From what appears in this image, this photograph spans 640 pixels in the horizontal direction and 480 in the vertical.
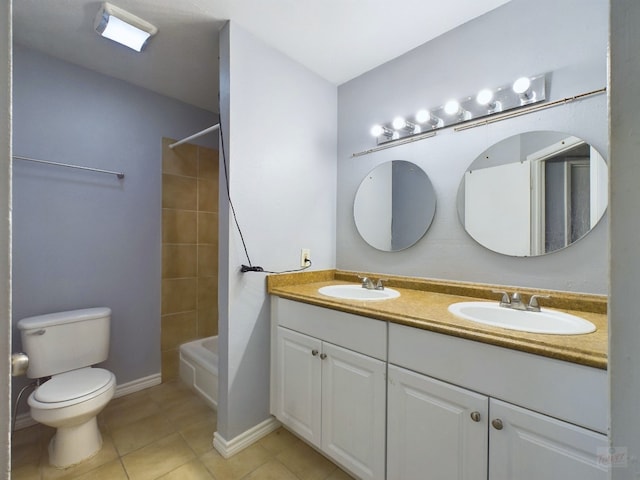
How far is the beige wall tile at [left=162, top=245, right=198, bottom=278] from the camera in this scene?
2385 mm

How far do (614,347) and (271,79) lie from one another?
1.95m

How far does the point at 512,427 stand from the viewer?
0.90 m

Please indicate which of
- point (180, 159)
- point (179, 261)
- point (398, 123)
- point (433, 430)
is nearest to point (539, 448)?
point (433, 430)

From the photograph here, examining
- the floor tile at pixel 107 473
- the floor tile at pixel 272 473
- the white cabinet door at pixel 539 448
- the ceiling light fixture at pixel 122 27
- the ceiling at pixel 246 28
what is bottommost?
the floor tile at pixel 272 473

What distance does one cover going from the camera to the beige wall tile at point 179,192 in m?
2.38

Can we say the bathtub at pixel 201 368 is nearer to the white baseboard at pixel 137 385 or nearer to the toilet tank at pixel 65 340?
the white baseboard at pixel 137 385

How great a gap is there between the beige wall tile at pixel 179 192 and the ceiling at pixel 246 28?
788mm

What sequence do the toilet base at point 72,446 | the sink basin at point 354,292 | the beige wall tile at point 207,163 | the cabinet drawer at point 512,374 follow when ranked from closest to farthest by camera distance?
the cabinet drawer at point 512,374 < the toilet base at point 72,446 < the sink basin at point 354,292 < the beige wall tile at point 207,163

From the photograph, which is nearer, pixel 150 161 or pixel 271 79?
pixel 271 79

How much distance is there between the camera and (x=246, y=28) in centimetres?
163

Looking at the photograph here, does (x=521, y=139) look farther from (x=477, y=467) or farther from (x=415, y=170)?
(x=477, y=467)

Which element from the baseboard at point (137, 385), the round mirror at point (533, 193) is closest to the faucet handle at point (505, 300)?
the round mirror at point (533, 193)

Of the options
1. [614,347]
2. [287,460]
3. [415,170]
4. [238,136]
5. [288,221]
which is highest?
[238,136]

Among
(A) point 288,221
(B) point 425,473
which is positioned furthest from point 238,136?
(B) point 425,473
